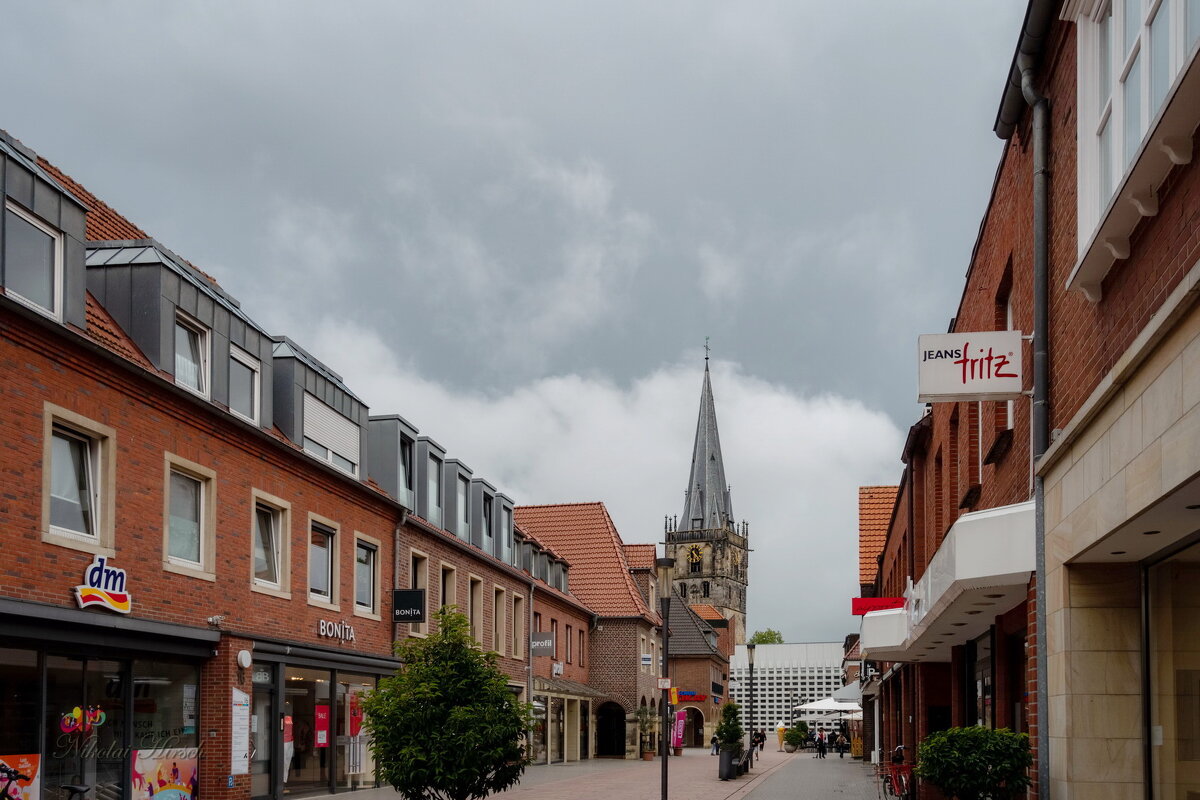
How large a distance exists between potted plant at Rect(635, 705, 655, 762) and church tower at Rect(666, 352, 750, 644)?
68790mm

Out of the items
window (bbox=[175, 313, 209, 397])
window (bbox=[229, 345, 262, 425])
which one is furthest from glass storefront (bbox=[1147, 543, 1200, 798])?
window (bbox=[229, 345, 262, 425])

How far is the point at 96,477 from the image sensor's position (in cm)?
1536

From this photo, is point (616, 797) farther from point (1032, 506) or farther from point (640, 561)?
point (640, 561)

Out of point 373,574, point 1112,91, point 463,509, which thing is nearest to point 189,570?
point 373,574

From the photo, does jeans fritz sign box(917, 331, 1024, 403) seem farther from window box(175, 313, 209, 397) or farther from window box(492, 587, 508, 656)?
window box(492, 587, 508, 656)

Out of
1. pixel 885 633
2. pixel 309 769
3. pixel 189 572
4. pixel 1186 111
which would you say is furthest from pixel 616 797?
pixel 1186 111

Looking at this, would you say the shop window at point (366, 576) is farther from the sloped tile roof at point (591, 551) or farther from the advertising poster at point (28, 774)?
the sloped tile roof at point (591, 551)

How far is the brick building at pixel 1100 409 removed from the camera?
609 centimetres

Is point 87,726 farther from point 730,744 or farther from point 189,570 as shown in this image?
point 730,744

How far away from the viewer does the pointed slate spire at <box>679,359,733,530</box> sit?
11825 centimetres

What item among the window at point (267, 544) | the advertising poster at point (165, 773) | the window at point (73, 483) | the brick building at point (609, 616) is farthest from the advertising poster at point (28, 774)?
the brick building at point (609, 616)

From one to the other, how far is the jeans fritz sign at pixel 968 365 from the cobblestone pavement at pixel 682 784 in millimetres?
13253

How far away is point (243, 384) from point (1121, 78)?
15049mm

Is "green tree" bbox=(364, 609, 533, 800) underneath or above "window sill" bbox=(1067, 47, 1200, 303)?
underneath
